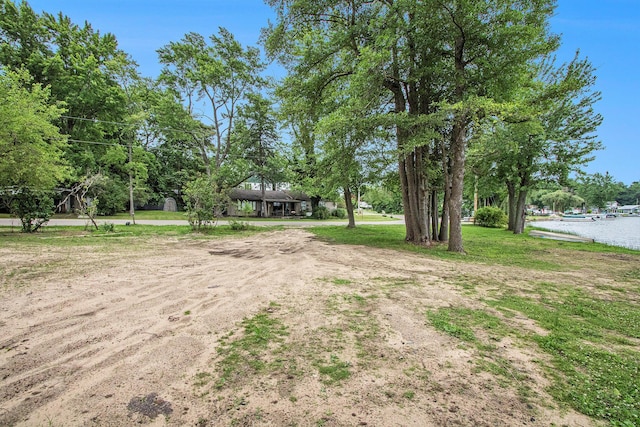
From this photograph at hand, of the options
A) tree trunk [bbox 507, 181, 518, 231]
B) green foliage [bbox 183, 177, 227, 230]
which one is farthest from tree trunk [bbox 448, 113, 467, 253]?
tree trunk [bbox 507, 181, 518, 231]

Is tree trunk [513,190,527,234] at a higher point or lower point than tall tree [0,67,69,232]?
lower

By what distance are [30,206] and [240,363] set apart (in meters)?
14.7

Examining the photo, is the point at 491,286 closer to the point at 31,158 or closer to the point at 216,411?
the point at 216,411

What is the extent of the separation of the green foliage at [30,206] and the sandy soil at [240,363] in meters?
9.19

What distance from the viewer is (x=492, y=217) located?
23.9 m

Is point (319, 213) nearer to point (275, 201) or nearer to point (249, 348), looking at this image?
point (275, 201)

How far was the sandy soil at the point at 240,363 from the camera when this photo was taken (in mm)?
1886

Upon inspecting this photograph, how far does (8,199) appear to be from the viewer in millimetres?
11836

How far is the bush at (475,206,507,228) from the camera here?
933 inches

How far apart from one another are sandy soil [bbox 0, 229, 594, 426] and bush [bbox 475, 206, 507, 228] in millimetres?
21415

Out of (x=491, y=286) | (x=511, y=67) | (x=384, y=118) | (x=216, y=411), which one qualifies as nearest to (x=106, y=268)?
(x=216, y=411)

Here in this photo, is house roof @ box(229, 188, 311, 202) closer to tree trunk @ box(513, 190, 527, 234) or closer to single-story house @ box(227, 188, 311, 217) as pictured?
single-story house @ box(227, 188, 311, 217)

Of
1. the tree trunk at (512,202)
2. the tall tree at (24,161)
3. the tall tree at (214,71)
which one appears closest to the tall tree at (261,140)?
the tall tree at (214,71)

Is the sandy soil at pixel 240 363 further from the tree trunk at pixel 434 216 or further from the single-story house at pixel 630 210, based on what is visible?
the single-story house at pixel 630 210
